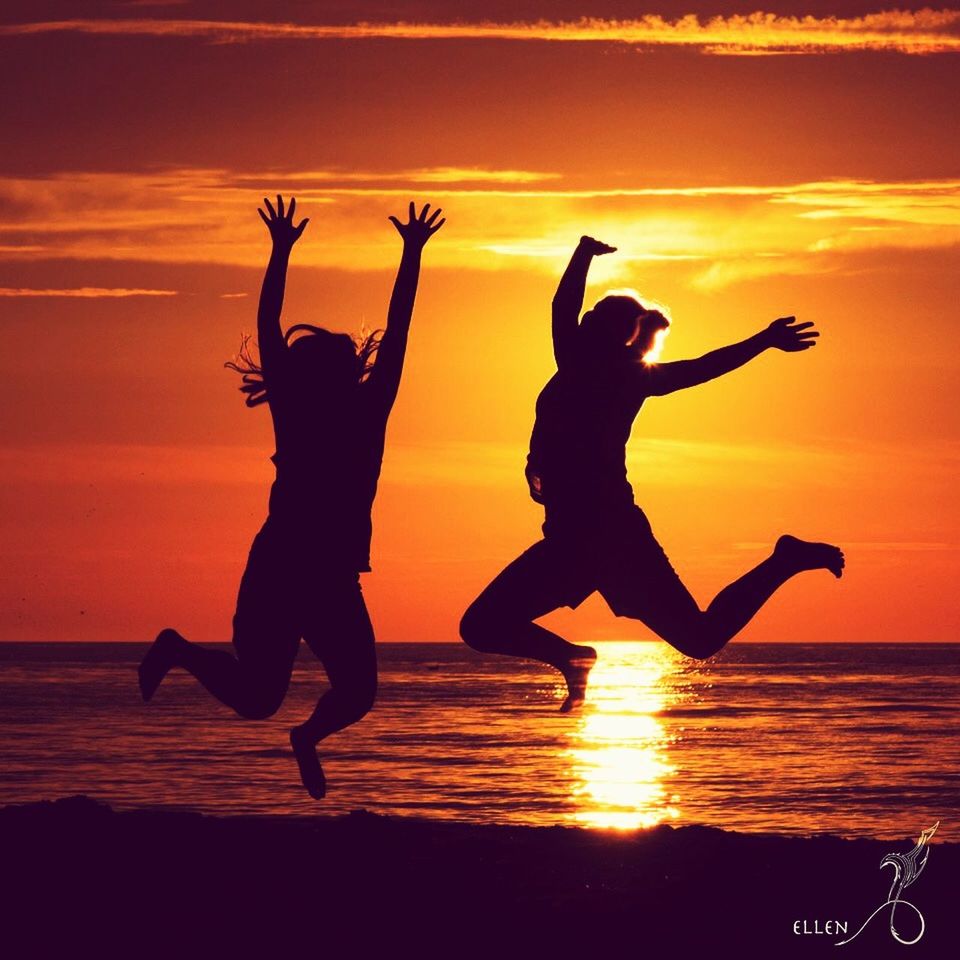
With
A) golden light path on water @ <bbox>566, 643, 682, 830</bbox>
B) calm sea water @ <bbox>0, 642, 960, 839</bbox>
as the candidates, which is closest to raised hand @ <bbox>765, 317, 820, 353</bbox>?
golden light path on water @ <bbox>566, 643, 682, 830</bbox>

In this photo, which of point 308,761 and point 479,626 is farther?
point 308,761

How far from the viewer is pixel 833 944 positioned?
26.9ft

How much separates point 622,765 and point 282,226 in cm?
3651

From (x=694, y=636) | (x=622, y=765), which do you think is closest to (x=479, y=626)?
(x=694, y=636)

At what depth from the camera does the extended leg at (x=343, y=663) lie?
8539 millimetres

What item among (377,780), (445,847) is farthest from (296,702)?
(445,847)

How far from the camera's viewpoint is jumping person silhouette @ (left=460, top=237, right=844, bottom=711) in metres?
8.65

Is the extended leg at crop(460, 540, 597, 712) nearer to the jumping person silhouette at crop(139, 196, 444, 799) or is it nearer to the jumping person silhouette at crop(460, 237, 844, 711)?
the jumping person silhouette at crop(460, 237, 844, 711)

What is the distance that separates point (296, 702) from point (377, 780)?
128 ft

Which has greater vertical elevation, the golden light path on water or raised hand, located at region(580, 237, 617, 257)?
raised hand, located at region(580, 237, 617, 257)

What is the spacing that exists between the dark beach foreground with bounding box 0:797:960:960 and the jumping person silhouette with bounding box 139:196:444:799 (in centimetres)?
94

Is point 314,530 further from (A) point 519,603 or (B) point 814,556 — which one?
(B) point 814,556

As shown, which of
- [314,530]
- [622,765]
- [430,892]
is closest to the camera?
[314,530]

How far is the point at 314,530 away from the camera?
334 inches
